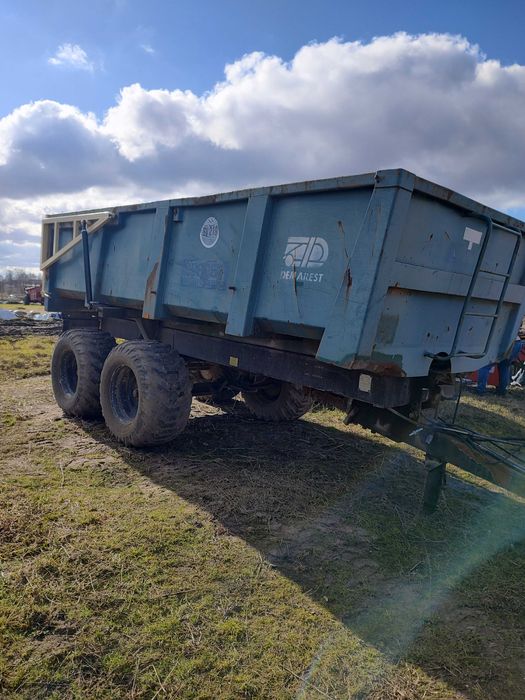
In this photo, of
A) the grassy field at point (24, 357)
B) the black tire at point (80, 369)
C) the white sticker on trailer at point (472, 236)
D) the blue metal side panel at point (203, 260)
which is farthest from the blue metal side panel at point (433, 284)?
the grassy field at point (24, 357)

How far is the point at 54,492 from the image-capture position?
3896 millimetres

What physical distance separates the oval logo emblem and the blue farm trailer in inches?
0.7

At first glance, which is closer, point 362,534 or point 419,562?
point 419,562

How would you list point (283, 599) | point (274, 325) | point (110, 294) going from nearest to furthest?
point (283, 599) → point (274, 325) → point (110, 294)

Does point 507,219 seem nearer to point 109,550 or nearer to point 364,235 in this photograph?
point 364,235

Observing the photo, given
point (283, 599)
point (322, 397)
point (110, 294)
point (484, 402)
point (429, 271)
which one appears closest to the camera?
point (283, 599)

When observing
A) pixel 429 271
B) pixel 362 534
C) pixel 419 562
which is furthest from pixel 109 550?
pixel 429 271

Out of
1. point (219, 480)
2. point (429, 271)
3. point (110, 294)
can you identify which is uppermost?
point (429, 271)

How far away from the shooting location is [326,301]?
3443mm

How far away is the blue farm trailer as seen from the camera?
10.6ft

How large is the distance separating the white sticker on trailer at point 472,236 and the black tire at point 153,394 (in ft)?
8.94

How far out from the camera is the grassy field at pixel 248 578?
7.46 ft

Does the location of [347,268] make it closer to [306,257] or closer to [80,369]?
[306,257]

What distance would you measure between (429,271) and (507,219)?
111 centimetres
